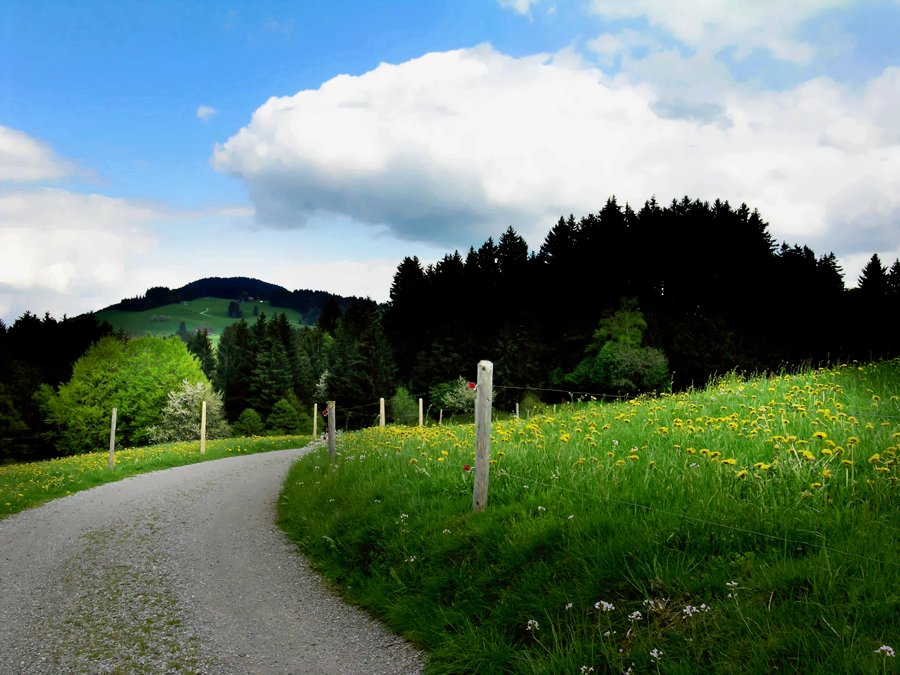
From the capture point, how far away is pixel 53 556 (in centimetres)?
919

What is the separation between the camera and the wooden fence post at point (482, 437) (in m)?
6.84

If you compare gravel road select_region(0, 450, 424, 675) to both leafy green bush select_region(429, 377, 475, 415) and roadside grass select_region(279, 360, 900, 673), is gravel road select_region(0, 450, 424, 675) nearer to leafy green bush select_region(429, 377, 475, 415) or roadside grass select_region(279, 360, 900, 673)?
roadside grass select_region(279, 360, 900, 673)

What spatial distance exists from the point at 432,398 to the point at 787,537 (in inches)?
2259

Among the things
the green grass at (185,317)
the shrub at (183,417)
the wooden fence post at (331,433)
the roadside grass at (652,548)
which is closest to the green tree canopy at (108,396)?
the shrub at (183,417)

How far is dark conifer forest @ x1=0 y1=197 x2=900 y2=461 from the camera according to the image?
172 feet

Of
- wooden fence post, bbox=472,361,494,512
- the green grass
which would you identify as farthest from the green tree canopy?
the green grass

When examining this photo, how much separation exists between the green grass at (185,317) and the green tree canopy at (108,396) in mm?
88117

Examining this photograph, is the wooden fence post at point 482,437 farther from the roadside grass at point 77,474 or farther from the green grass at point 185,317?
the green grass at point 185,317

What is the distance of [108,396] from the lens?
53.3 metres

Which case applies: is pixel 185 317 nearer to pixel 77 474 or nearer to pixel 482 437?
pixel 77 474

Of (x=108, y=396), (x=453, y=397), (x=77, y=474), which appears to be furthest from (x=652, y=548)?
(x=108, y=396)

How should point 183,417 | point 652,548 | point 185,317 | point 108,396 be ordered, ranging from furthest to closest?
1. point 185,317
2. point 108,396
3. point 183,417
4. point 652,548

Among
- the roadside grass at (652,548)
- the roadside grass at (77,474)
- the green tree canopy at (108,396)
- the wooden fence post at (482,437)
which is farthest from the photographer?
the green tree canopy at (108,396)

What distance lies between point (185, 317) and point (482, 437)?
18476 centimetres
